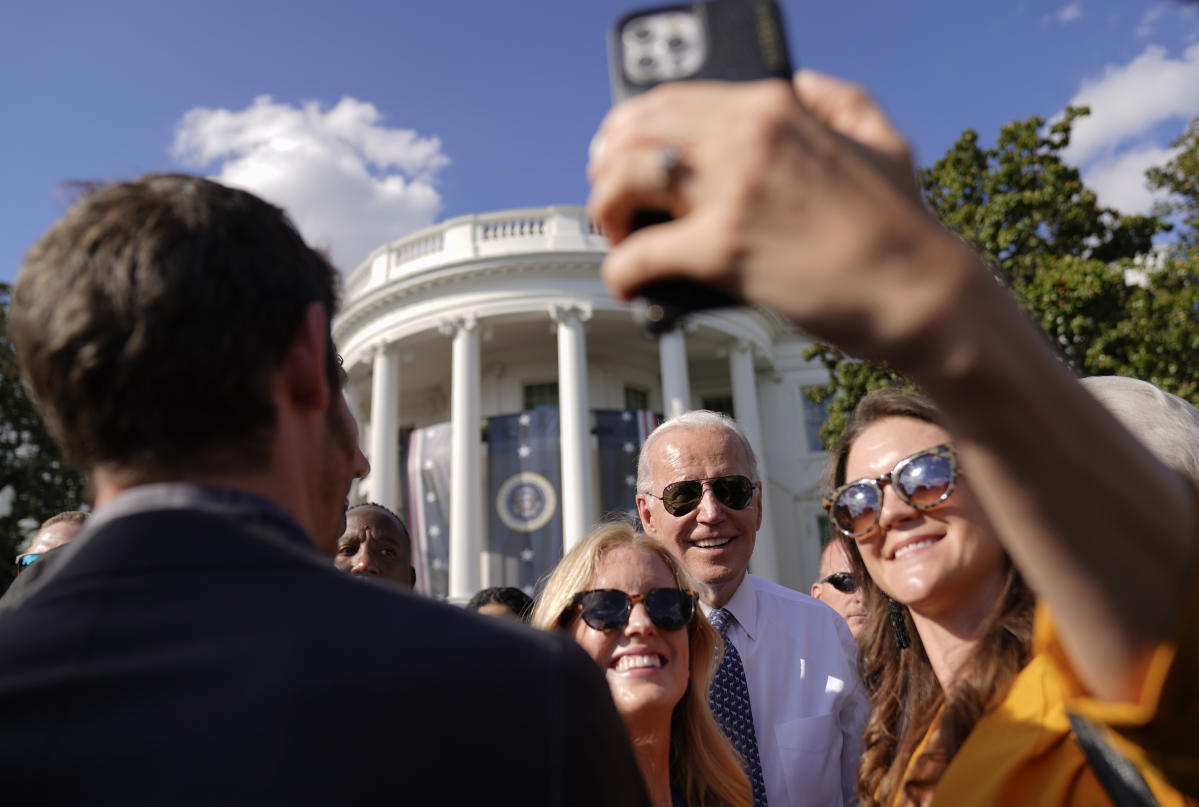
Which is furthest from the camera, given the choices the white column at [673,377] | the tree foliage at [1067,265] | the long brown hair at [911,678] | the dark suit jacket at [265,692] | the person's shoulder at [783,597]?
the white column at [673,377]

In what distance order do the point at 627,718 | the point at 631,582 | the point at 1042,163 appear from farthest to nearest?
the point at 1042,163 < the point at 631,582 < the point at 627,718

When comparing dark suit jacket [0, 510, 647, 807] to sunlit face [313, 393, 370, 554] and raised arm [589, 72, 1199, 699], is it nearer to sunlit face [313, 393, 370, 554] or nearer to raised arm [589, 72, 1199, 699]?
sunlit face [313, 393, 370, 554]

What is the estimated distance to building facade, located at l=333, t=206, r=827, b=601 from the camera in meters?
22.2

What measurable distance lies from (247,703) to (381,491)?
75.8 feet

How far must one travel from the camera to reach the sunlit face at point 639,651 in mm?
2900

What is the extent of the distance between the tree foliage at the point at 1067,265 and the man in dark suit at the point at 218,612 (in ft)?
42.7

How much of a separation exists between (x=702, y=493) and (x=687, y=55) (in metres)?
3.31

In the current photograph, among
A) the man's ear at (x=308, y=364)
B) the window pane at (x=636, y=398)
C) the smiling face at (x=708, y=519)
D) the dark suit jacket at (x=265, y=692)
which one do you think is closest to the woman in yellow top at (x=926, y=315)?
the dark suit jacket at (x=265, y=692)

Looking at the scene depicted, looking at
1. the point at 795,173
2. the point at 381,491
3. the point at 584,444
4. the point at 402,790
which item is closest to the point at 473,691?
the point at 402,790

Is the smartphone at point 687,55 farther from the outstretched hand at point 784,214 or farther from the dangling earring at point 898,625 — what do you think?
the dangling earring at point 898,625

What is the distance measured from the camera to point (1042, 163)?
16.2 m

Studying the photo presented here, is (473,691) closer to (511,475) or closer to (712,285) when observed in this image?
(712,285)

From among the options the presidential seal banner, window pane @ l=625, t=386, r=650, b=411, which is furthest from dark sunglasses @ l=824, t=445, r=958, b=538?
window pane @ l=625, t=386, r=650, b=411

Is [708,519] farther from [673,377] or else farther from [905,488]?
[673,377]
